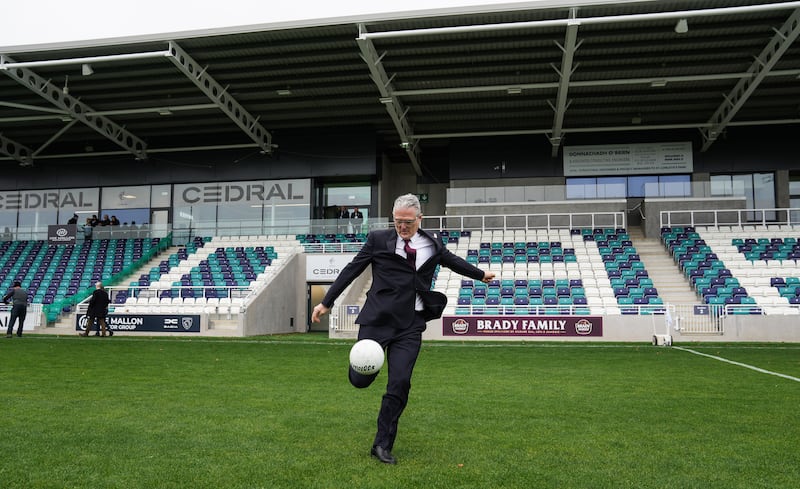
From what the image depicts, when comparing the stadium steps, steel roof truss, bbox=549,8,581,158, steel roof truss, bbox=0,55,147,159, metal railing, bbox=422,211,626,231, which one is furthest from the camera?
metal railing, bbox=422,211,626,231

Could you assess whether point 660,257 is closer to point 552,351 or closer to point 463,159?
point 463,159

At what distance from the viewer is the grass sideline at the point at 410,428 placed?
160 inches

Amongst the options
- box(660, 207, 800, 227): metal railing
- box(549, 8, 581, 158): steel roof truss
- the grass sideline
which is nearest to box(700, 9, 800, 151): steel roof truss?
box(660, 207, 800, 227): metal railing

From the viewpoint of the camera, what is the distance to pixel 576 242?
27.0 meters

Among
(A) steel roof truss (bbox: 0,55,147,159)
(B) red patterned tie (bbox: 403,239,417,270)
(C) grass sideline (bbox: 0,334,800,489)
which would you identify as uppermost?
(A) steel roof truss (bbox: 0,55,147,159)

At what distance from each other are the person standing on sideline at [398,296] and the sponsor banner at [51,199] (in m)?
33.0

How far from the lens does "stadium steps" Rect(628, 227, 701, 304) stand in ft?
74.2

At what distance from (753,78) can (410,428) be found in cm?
2379

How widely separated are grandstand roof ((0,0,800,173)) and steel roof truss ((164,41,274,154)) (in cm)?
9

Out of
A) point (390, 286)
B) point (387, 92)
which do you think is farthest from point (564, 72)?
point (390, 286)

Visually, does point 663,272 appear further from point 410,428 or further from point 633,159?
point 410,428

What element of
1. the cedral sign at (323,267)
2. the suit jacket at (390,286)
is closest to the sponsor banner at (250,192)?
the cedral sign at (323,267)

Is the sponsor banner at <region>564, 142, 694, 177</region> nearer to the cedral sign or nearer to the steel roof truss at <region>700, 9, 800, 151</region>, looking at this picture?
the steel roof truss at <region>700, 9, 800, 151</region>

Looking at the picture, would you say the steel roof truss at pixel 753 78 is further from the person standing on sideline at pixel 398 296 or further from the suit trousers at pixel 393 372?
the suit trousers at pixel 393 372
